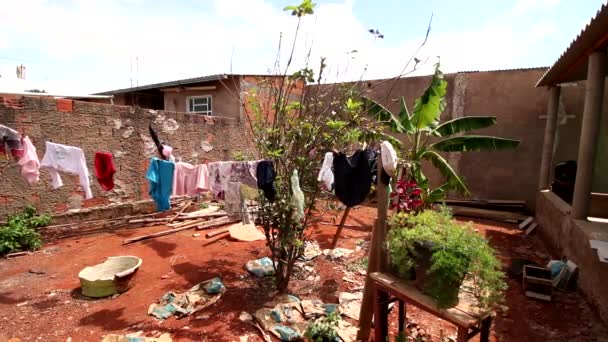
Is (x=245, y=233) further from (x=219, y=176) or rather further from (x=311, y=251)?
(x=219, y=176)

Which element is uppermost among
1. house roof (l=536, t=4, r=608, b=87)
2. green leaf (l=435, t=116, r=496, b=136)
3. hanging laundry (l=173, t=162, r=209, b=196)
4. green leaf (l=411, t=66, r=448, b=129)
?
house roof (l=536, t=4, r=608, b=87)

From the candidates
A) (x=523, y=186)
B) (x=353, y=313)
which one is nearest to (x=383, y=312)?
(x=353, y=313)

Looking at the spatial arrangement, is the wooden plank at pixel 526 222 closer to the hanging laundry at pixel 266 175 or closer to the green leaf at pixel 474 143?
the green leaf at pixel 474 143

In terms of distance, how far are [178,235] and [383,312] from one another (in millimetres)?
4713

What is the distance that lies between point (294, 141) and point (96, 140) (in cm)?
439

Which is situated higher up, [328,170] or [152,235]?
[328,170]

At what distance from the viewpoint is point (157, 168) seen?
438 cm

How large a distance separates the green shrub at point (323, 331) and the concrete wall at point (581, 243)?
312cm

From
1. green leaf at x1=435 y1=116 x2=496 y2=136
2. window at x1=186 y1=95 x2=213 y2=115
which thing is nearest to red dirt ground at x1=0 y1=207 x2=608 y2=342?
green leaf at x1=435 y1=116 x2=496 y2=136

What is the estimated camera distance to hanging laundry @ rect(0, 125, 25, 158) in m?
3.82

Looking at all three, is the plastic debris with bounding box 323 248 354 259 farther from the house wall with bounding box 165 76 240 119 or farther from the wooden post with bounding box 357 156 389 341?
the house wall with bounding box 165 76 240 119

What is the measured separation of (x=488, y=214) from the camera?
26.5ft

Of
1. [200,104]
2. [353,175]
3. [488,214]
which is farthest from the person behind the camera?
[200,104]

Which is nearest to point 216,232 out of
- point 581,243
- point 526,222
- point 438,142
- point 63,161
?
point 63,161
